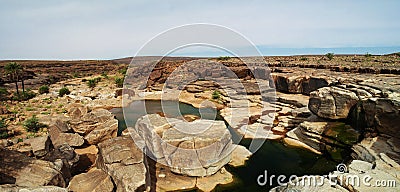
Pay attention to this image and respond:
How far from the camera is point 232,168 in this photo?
1449 cm

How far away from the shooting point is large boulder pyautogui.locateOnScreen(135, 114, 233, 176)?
44.1 ft

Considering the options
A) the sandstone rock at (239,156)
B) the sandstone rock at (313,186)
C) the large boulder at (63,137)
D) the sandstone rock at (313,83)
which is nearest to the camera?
the sandstone rock at (313,186)

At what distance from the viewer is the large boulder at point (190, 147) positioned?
13453 mm

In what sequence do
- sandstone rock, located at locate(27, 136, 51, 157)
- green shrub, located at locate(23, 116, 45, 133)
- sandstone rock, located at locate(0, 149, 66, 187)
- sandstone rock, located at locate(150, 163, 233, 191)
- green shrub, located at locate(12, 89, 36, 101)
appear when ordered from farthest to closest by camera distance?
green shrub, located at locate(12, 89, 36, 101)
green shrub, located at locate(23, 116, 45, 133)
sandstone rock, located at locate(27, 136, 51, 157)
sandstone rock, located at locate(150, 163, 233, 191)
sandstone rock, located at locate(0, 149, 66, 187)

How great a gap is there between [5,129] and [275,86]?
2712 cm

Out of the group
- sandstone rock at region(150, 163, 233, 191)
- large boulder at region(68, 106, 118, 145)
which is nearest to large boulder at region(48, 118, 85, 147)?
large boulder at region(68, 106, 118, 145)

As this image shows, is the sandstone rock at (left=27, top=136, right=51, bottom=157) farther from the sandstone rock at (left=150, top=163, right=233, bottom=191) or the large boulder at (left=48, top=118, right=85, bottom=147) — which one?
the sandstone rock at (left=150, top=163, right=233, bottom=191)

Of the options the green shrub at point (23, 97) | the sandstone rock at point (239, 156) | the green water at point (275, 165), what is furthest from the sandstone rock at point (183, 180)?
the green shrub at point (23, 97)

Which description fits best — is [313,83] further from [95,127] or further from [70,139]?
[70,139]

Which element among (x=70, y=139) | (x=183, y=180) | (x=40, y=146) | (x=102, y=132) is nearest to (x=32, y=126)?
(x=70, y=139)

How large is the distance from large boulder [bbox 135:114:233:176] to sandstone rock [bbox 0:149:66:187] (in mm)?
4953

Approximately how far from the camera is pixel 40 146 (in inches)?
550

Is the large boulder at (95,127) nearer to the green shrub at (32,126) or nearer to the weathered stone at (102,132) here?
the weathered stone at (102,132)

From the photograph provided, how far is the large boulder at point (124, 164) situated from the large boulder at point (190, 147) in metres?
1.42
